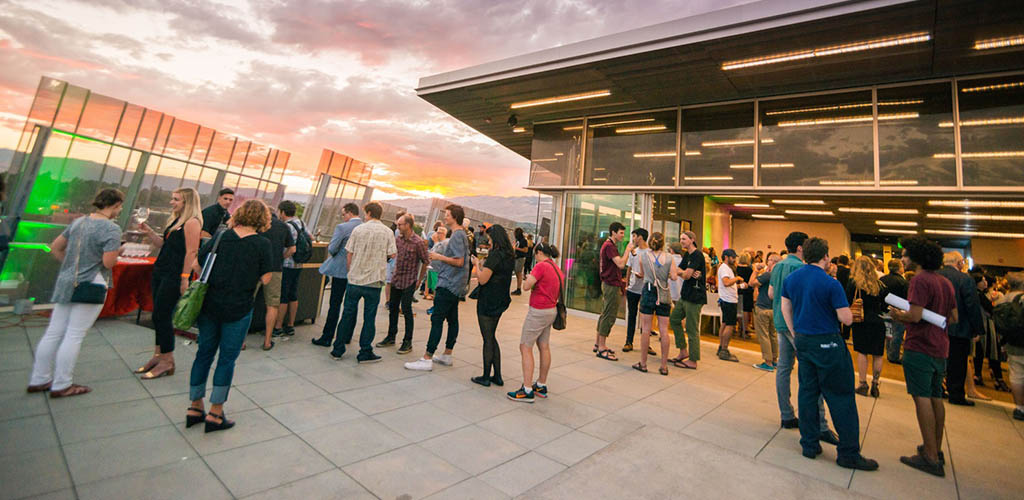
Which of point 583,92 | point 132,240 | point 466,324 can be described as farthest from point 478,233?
point 132,240

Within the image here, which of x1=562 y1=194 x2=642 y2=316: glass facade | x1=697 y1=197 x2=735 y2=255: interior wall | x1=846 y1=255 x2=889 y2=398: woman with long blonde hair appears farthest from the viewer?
x1=697 y1=197 x2=735 y2=255: interior wall

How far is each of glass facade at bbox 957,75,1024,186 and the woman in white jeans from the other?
1076cm

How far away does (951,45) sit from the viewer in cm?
531

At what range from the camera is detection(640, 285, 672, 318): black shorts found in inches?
206

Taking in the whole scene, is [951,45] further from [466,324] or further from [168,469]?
[168,469]

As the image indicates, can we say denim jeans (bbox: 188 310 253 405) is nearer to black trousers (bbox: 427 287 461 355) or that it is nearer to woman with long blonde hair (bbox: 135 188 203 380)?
woman with long blonde hair (bbox: 135 188 203 380)

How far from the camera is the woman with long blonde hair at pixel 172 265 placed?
11.6 ft

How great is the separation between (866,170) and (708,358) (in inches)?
167

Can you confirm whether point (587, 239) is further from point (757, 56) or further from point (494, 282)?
point (494, 282)

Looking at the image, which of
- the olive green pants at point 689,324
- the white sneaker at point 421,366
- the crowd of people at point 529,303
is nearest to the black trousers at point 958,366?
the crowd of people at point 529,303

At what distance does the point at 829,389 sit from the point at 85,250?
20.6 ft

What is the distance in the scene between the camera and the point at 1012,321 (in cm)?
433

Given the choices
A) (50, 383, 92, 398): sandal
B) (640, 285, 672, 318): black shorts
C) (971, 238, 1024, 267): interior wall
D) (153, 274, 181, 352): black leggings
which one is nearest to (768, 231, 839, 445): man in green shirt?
(640, 285, 672, 318): black shorts

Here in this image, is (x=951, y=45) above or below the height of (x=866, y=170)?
above
